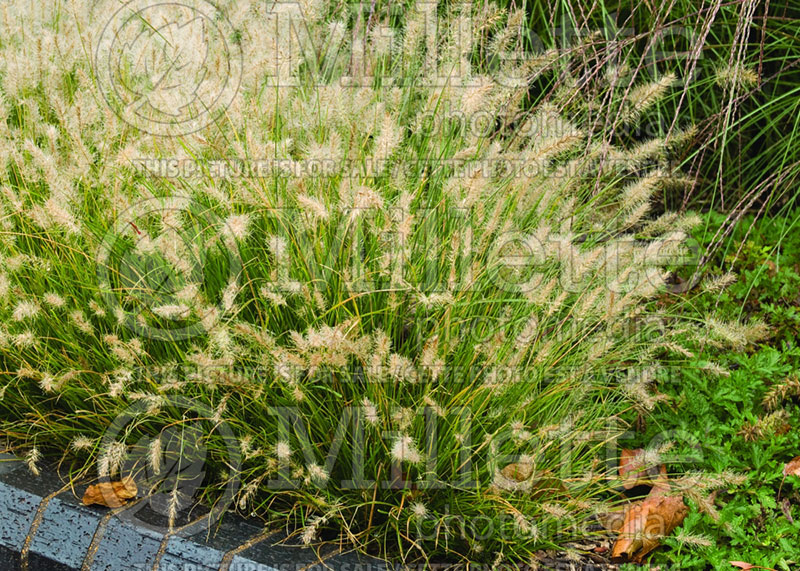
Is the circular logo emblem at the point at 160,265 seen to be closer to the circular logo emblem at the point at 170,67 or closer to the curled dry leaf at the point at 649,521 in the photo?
the circular logo emblem at the point at 170,67

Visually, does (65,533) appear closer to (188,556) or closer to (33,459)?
(33,459)

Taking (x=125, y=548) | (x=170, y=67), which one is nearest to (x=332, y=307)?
(x=125, y=548)

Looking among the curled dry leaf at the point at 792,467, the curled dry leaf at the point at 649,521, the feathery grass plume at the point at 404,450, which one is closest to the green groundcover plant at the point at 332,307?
the feathery grass plume at the point at 404,450

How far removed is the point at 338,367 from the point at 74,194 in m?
0.86

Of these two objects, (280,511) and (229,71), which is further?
(229,71)

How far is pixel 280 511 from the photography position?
1896 mm

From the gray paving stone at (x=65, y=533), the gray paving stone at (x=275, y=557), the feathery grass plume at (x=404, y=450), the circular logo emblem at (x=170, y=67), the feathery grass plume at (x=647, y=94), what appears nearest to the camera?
the feathery grass plume at (x=404, y=450)

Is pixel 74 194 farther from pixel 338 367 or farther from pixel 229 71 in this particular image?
pixel 338 367

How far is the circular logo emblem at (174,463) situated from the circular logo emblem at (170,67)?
2.49 feet

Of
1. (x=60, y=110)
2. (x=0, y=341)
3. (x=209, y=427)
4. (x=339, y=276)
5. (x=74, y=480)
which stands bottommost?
(x=74, y=480)

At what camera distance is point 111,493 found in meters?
1.90

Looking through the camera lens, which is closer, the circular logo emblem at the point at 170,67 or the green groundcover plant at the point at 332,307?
the green groundcover plant at the point at 332,307

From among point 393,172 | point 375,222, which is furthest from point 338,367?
point 393,172

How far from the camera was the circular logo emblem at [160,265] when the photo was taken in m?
1.88
